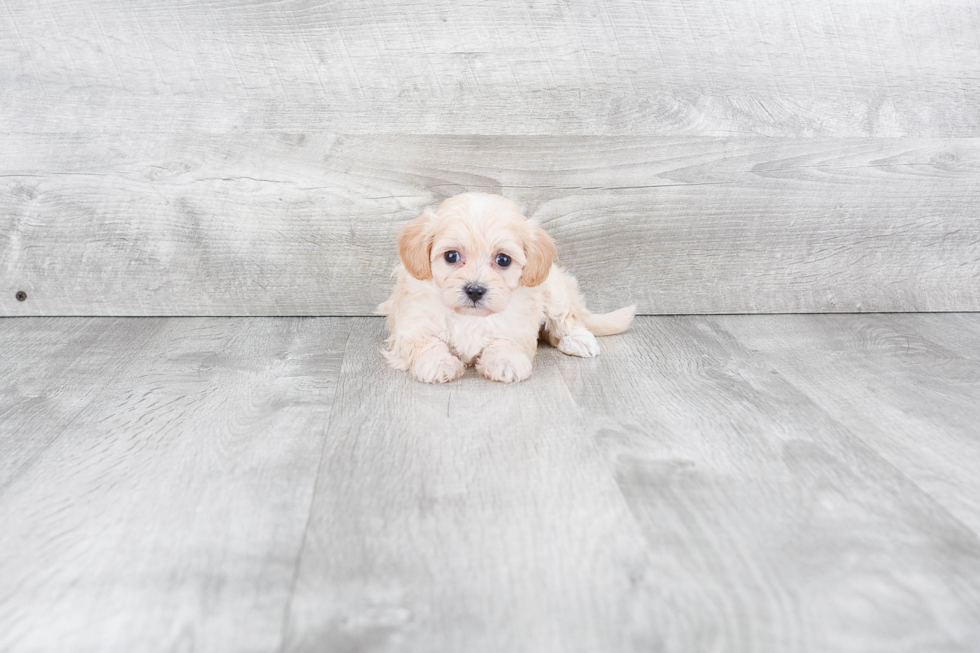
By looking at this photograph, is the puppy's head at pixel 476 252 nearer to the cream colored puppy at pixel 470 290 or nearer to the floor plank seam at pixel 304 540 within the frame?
the cream colored puppy at pixel 470 290

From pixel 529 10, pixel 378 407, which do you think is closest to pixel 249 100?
pixel 529 10

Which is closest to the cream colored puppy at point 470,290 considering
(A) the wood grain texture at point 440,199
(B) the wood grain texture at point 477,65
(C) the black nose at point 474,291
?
(C) the black nose at point 474,291

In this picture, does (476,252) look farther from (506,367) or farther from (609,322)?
(609,322)

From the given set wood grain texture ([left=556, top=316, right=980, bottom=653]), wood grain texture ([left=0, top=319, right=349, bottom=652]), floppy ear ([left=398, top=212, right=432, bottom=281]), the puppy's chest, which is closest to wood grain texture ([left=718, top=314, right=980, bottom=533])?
wood grain texture ([left=556, top=316, right=980, bottom=653])

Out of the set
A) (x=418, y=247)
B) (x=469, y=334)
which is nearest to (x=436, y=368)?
(x=469, y=334)

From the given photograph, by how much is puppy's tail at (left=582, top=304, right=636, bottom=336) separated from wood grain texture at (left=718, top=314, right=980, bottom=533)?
0.88 ft

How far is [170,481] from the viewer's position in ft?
3.52

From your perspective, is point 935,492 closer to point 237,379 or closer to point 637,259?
point 637,259

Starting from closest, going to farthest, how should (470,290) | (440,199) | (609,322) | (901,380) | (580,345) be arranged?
(470,290)
(901,380)
(580,345)
(609,322)
(440,199)

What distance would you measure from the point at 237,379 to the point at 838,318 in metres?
1.47

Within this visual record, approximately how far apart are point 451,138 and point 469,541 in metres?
1.18

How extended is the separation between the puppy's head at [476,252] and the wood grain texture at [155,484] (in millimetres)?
294

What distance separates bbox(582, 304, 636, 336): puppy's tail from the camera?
1.76m

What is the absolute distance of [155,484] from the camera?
1066 millimetres
